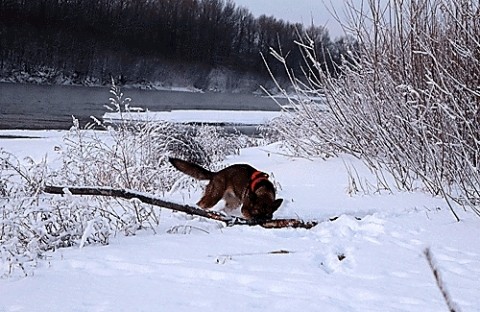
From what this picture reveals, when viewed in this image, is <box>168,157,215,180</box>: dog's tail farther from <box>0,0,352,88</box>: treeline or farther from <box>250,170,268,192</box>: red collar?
<box>0,0,352,88</box>: treeline

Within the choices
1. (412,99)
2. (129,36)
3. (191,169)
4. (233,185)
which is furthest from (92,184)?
(129,36)

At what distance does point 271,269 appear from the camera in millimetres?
3877

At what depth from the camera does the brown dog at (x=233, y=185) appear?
6.32 meters

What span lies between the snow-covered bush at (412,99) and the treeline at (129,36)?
42.8 metres

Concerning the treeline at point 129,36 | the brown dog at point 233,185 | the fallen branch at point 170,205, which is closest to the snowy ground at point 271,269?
the fallen branch at point 170,205

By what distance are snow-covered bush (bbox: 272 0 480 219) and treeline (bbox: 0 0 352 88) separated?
42.8m

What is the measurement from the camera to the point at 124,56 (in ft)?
205

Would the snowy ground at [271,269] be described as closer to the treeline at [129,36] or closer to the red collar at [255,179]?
the red collar at [255,179]

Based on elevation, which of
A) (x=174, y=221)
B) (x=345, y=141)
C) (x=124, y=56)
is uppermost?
(x=124, y=56)

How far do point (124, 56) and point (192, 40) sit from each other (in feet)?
42.7

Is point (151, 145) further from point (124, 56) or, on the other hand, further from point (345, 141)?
point (124, 56)

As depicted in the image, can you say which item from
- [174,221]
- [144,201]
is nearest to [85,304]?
[144,201]

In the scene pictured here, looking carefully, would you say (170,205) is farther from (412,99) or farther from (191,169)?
(412,99)

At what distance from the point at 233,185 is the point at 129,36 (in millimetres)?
63414
